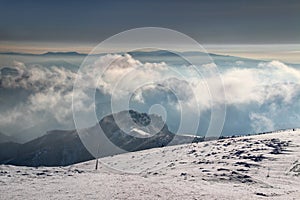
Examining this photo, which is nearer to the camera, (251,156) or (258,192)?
(258,192)

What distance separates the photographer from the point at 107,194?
7594 centimetres

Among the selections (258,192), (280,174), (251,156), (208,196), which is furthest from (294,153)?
(208,196)

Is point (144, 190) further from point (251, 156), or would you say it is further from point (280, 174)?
point (251, 156)

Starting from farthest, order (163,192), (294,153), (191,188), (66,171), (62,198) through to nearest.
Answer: (294,153)
(66,171)
(191,188)
(163,192)
(62,198)

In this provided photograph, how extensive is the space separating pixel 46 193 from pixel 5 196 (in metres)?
7.76

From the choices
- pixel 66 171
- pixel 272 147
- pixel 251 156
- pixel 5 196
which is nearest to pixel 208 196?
pixel 5 196

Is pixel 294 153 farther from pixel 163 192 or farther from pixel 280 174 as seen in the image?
pixel 163 192

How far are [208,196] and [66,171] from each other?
48147 mm

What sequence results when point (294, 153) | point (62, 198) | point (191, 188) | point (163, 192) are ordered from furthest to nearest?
point (294, 153)
point (191, 188)
point (163, 192)
point (62, 198)

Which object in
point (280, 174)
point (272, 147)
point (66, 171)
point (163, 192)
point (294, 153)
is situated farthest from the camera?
point (272, 147)

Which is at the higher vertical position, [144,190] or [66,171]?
[144,190]

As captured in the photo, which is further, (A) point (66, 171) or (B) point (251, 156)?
(B) point (251, 156)

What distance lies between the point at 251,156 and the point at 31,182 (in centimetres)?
9836

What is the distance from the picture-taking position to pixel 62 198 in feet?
238
